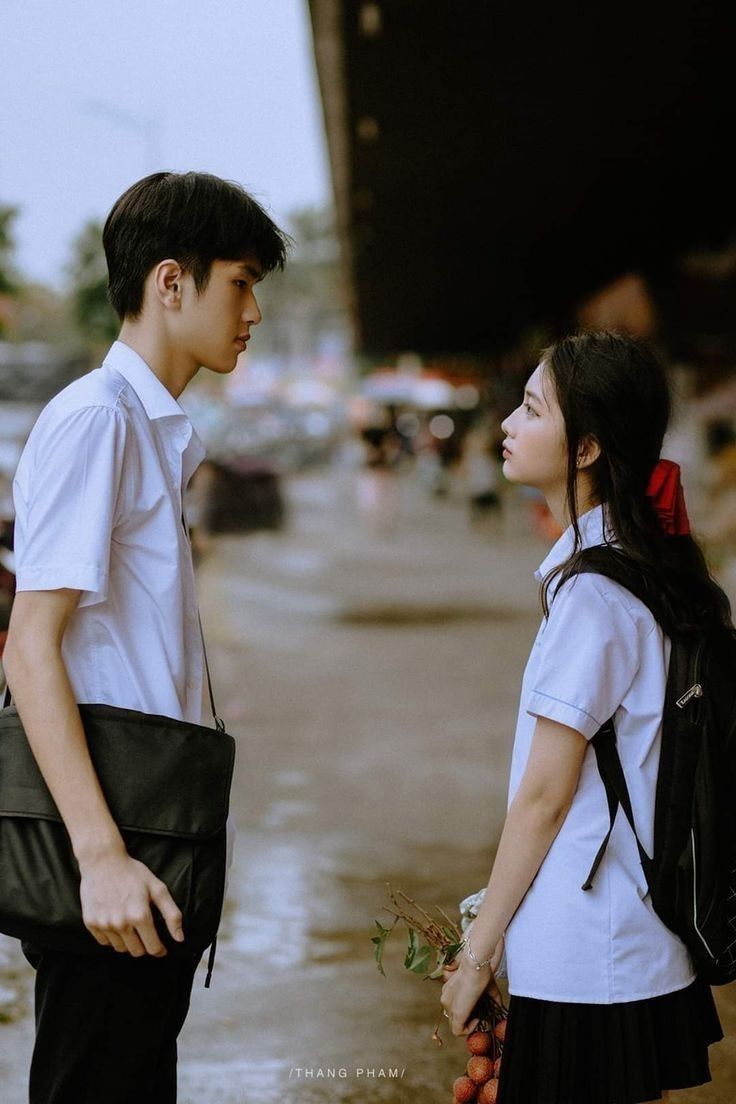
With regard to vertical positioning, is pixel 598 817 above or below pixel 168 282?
below

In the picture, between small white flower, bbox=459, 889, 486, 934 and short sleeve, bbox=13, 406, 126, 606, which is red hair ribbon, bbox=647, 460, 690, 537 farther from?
short sleeve, bbox=13, 406, 126, 606

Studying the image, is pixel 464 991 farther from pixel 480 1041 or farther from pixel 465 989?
pixel 480 1041

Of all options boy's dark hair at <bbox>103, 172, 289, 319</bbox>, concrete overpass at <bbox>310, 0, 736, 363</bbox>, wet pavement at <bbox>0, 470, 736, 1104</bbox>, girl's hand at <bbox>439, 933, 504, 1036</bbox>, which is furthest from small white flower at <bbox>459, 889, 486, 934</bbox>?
wet pavement at <bbox>0, 470, 736, 1104</bbox>

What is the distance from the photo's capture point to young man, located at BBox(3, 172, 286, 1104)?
68.4 inches

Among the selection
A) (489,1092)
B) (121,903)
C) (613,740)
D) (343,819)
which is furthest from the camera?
(343,819)

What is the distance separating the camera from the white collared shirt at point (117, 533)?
1777 mm

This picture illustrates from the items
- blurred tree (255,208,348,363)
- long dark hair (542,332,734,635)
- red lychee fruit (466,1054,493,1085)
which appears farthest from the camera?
blurred tree (255,208,348,363)

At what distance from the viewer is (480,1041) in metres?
2.08

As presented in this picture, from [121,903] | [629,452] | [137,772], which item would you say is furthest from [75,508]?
[629,452]

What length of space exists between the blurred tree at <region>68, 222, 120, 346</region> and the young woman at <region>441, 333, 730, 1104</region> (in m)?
6.73

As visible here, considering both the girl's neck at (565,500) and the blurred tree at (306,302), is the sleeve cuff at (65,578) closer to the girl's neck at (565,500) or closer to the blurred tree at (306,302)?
the girl's neck at (565,500)

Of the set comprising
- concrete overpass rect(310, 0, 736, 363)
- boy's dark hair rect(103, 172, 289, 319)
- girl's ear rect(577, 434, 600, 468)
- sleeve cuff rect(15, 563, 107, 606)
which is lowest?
sleeve cuff rect(15, 563, 107, 606)

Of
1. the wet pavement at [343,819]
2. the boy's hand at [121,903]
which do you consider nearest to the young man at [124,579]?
the boy's hand at [121,903]

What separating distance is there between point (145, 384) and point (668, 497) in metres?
0.80
